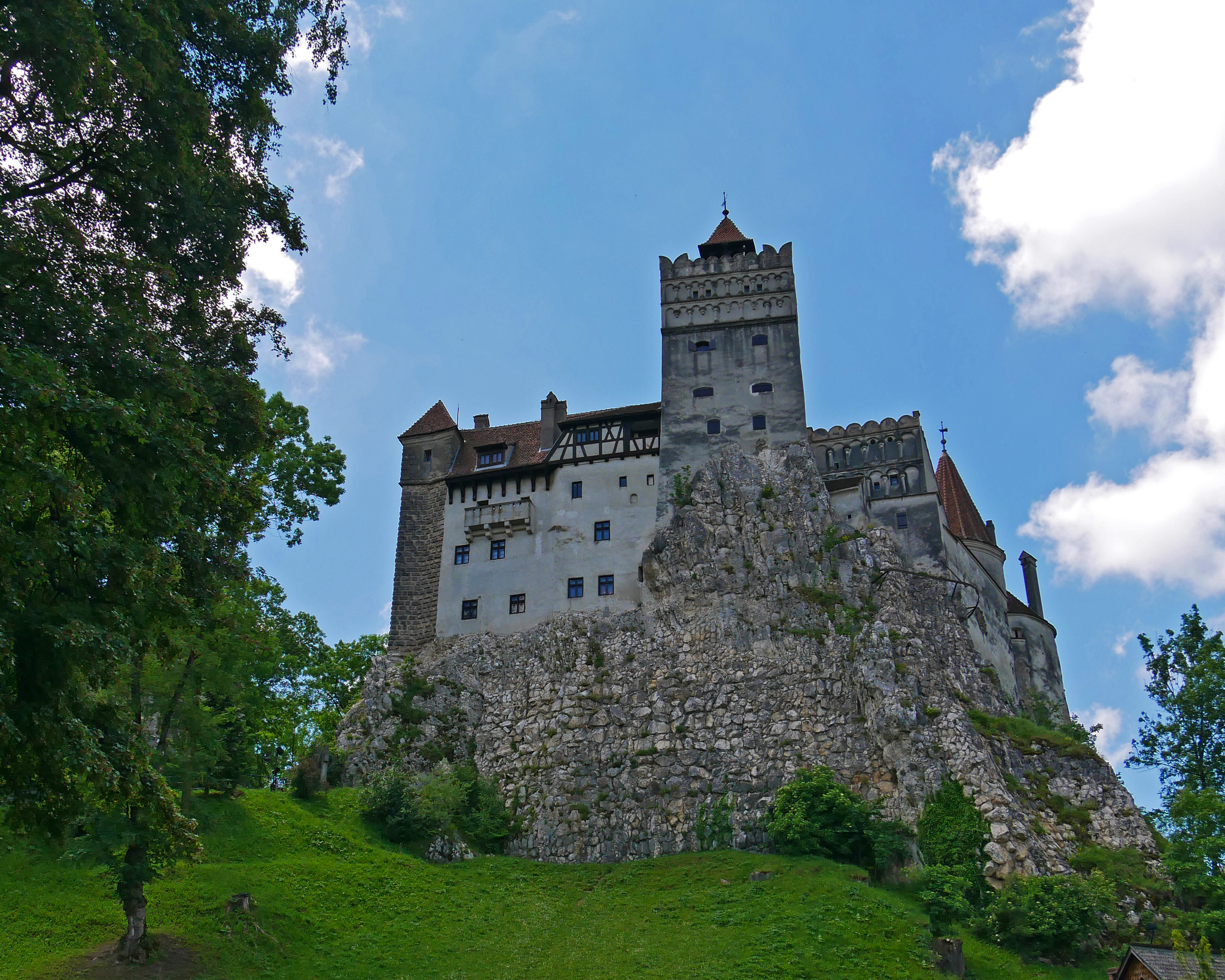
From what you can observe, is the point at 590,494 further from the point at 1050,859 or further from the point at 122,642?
the point at 122,642

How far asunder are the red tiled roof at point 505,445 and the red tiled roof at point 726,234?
45.1 ft

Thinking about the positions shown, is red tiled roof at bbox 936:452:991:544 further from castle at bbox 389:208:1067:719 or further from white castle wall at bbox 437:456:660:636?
white castle wall at bbox 437:456:660:636

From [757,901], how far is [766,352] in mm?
27141

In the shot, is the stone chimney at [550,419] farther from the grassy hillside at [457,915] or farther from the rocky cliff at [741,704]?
the grassy hillside at [457,915]

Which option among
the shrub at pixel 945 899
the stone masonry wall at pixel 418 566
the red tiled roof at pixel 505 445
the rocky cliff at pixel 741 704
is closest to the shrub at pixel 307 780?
the rocky cliff at pixel 741 704

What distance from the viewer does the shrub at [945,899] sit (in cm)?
3262

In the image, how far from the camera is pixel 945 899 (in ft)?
108

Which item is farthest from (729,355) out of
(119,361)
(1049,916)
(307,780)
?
(119,361)

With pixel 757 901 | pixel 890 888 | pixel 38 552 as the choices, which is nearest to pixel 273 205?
pixel 38 552

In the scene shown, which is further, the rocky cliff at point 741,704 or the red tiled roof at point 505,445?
the red tiled roof at point 505,445

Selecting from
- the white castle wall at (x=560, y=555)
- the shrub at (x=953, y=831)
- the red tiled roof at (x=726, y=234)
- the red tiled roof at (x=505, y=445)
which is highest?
the red tiled roof at (x=726, y=234)

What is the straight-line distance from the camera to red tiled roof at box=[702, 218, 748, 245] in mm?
56500

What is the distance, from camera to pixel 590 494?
1954 inches

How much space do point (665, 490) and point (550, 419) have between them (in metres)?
7.84
